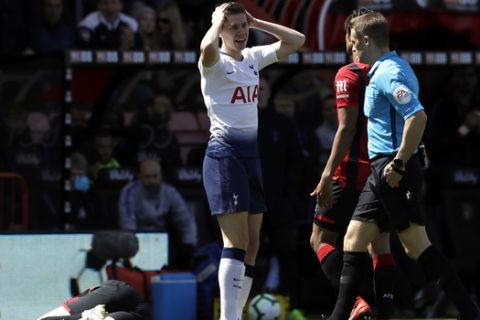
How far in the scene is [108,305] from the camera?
9102mm

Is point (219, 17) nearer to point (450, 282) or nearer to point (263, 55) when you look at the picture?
point (263, 55)

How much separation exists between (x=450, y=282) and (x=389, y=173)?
737 millimetres

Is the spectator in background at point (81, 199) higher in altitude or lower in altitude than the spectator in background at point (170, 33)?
lower

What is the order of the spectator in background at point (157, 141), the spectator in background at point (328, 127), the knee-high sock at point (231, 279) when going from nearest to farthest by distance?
the knee-high sock at point (231, 279) → the spectator in background at point (157, 141) → the spectator in background at point (328, 127)

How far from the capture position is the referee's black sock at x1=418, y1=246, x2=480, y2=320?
27.5ft

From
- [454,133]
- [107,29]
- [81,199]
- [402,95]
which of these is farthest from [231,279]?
[454,133]

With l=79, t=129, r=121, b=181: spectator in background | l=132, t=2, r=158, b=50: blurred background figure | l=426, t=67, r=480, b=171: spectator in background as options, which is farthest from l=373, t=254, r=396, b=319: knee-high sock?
l=426, t=67, r=480, b=171: spectator in background

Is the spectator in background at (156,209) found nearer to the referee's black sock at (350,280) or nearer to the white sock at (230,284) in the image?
the white sock at (230,284)

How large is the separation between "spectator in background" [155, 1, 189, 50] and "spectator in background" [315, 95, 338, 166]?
61.3 inches

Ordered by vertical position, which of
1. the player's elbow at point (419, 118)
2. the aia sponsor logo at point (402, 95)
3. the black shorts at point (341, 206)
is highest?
the aia sponsor logo at point (402, 95)

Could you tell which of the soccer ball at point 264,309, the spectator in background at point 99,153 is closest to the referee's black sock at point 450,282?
the soccer ball at point 264,309

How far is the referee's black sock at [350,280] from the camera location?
333 inches

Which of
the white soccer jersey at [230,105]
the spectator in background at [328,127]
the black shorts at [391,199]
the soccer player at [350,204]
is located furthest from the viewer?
the spectator in background at [328,127]

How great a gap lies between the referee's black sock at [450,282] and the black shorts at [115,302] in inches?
73.9
